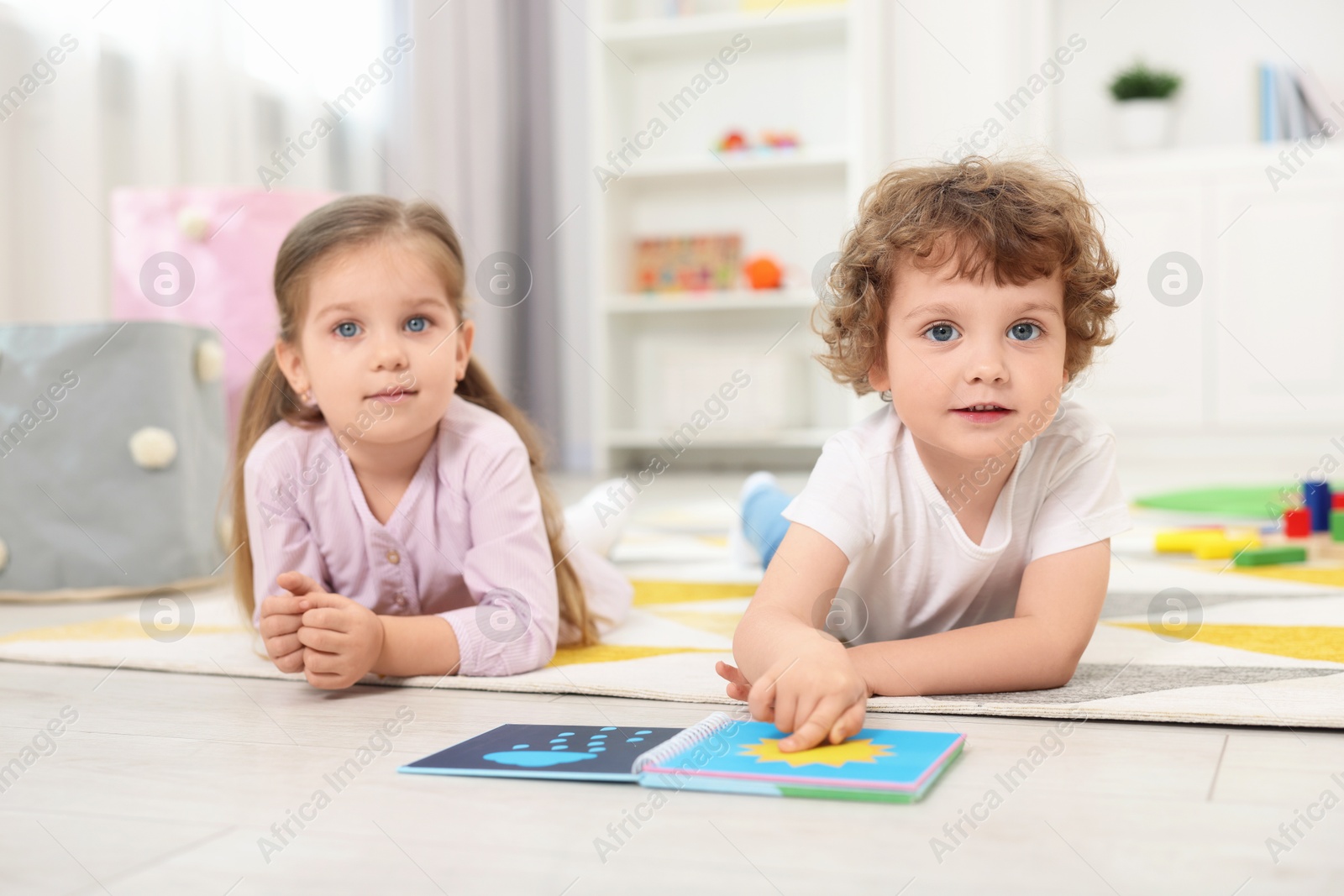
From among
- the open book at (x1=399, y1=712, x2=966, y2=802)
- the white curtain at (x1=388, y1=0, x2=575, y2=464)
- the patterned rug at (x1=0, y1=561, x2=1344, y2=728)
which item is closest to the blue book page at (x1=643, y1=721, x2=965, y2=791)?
the open book at (x1=399, y1=712, x2=966, y2=802)

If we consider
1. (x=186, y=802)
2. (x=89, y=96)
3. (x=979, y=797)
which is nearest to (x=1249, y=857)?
(x=979, y=797)

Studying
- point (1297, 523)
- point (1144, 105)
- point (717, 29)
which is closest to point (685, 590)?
point (1297, 523)

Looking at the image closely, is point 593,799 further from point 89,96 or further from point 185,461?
point 89,96

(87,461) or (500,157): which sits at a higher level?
(500,157)

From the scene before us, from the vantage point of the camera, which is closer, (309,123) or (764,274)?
(309,123)

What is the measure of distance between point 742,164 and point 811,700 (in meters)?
2.91

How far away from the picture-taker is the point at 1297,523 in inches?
68.9

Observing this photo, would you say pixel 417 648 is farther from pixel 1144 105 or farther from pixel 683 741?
pixel 1144 105

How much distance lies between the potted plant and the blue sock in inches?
91.8

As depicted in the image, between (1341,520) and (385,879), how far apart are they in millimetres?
1602

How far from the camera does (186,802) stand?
25.5 inches

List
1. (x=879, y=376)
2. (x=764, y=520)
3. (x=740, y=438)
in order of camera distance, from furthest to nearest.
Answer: (x=740, y=438) → (x=764, y=520) → (x=879, y=376)

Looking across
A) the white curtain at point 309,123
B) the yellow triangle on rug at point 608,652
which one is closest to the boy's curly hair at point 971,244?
the yellow triangle on rug at point 608,652

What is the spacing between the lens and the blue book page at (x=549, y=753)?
0.67 meters
